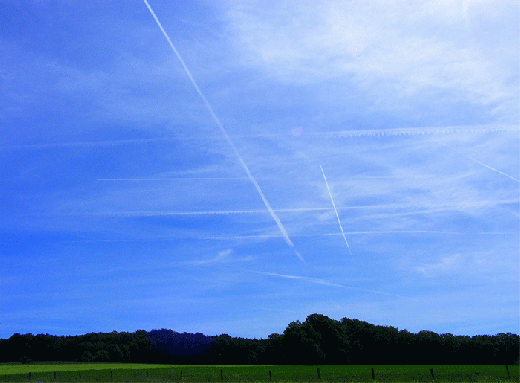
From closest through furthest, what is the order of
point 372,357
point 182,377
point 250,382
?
1. point 250,382
2. point 182,377
3. point 372,357

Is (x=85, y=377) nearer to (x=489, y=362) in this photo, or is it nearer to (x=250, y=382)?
(x=250, y=382)

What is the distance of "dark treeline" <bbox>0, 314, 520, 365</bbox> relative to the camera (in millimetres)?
101938

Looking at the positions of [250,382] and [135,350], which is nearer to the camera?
[250,382]

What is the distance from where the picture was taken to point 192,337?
131875 millimetres

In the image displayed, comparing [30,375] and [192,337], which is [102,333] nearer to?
[192,337]

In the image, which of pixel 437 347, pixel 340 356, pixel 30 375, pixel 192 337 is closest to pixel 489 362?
pixel 437 347

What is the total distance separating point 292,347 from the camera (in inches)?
4572

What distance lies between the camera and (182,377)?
2414 inches

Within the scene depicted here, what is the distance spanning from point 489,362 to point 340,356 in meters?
34.0

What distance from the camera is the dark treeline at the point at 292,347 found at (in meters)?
102

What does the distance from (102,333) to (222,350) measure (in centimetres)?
4403

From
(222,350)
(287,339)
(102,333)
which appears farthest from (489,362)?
Result: (102,333)

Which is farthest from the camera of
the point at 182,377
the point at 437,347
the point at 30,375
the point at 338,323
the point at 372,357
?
the point at 338,323

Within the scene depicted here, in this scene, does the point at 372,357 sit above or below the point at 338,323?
below
